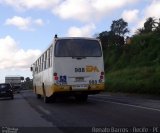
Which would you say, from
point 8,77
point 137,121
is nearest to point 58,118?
point 137,121

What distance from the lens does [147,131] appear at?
12312 mm

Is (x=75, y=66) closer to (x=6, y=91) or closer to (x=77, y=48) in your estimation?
(x=77, y=48)

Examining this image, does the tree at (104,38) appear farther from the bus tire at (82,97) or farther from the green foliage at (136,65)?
the bus tire at (82,97)

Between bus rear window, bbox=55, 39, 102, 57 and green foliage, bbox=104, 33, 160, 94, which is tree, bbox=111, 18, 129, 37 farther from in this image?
bus rear window, bbox=55, 39, 102, 57

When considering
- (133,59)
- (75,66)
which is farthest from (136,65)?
(75,66)

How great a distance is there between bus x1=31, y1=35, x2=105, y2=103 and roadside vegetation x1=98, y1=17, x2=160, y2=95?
1117cm

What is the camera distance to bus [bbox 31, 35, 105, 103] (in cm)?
2442

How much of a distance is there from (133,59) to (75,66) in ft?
149

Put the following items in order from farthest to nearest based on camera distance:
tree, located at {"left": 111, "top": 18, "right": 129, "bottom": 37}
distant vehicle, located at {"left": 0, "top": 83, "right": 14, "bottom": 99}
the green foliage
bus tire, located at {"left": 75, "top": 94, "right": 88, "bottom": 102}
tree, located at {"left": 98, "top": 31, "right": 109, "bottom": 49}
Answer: tree, located at {"left": 111, "top": 18, "right": 129, "bottom": 37}, tree, located at {"left": 98, "top": 31, "right": 109, "bottom": 49}, the green foliage, distant vehicle, located at {"left": 0, "top": 83, "right": 14, "bottom": 99}, bus tire, located at {"left": 75, "top": 94, "right": 88, "bottom": 102}

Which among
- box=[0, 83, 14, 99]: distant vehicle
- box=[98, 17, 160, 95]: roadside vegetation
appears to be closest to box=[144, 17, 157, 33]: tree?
box=[98, 17, 160, 95]: roadside vegetation

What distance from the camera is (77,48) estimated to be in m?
25.1

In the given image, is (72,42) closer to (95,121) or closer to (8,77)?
(95,121)

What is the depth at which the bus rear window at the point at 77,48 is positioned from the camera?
81.5 feet

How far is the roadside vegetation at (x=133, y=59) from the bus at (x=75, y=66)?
11.2 meters
